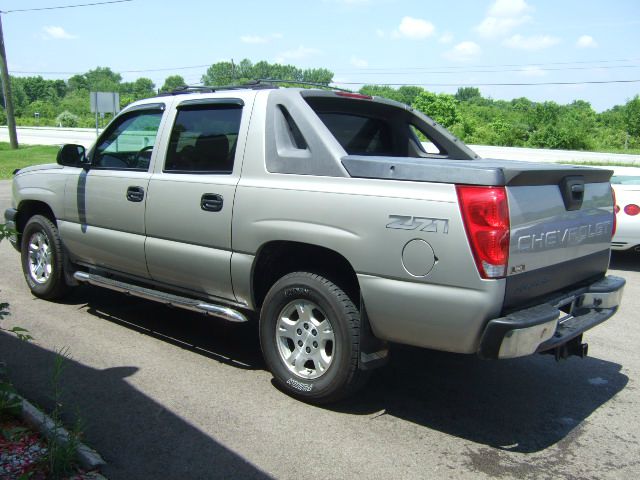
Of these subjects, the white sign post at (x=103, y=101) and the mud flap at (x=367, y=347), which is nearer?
the mud flap at (x=367, y=347)

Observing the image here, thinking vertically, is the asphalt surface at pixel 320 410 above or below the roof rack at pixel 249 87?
below

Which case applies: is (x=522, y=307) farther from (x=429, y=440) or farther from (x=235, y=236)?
(x=235, y=236)

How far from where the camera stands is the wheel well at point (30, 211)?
248 inches

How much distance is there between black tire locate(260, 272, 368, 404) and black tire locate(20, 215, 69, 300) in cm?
283

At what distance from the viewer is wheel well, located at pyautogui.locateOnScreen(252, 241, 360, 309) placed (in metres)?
4.02

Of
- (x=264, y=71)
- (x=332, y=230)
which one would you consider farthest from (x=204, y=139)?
(x=264, y=71)

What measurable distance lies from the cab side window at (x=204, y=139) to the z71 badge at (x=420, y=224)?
1537mm

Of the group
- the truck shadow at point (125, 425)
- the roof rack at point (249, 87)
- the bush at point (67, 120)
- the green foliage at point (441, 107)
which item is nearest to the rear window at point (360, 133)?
the roof rack at point (249, 87)

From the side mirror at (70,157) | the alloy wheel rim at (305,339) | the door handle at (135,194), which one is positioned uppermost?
the side mirror at (70,157)

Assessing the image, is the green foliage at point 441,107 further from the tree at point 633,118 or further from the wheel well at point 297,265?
the wheel well at point 297,265

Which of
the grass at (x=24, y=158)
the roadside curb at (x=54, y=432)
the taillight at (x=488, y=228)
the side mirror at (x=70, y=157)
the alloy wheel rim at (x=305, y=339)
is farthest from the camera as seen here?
the grass at (x=24, y=158)

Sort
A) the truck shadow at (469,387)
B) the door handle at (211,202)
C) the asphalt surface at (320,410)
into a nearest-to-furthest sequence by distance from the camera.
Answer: the asphalt surface at (320,410) < the truck shadow at (469,387) < the door handle at (211,202)

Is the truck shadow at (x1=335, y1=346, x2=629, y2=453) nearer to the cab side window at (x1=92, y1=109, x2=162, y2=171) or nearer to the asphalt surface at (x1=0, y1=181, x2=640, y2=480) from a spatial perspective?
the asphalt surface at (x1=0, y1=181, x2=640, y2=480)

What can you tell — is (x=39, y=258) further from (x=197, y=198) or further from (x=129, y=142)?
(x=197, y=198)
